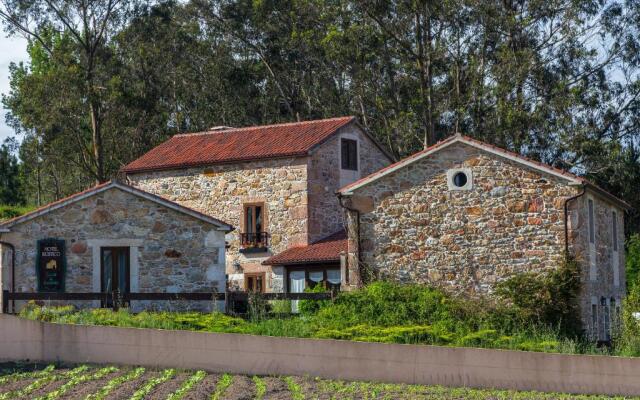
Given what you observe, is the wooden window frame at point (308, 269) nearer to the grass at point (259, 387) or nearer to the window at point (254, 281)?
the window at point (254, 281)

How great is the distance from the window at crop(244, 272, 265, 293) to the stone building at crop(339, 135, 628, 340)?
965 cm

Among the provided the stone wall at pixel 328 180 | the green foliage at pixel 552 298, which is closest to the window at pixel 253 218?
the stone wall at pixel 328 180

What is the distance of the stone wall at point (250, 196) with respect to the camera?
139 ft

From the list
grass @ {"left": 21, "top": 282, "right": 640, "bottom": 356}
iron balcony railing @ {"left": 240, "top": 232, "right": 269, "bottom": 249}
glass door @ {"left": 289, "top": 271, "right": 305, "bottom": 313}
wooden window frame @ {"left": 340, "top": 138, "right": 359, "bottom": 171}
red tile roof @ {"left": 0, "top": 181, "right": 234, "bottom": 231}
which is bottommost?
grass @ {"left": 21, "top": 282, "right": 640, "bottom": 356}

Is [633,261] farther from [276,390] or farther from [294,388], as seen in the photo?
[276,390]

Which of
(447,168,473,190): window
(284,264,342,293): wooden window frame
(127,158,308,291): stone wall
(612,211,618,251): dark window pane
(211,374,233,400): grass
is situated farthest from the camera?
(127,158,308,291): stone wall

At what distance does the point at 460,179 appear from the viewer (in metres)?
32.2

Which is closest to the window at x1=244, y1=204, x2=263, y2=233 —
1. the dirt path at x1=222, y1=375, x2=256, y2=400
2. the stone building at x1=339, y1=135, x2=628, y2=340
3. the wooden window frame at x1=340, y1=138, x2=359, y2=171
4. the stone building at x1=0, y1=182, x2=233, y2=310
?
the wooden window frame at x1=340, y1=138, x2=359, y2=171

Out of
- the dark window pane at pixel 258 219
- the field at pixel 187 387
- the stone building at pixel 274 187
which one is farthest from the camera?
the dark window pane at pixel 258 219

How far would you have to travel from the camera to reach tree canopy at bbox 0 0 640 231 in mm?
50719

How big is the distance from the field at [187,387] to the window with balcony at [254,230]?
19.8 m

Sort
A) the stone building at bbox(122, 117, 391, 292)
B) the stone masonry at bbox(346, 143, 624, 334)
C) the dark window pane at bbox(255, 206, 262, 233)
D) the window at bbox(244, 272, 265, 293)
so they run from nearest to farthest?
1. the stone masonry at bbox(346, 143, 624, 334)
2. the stone building at bbox(122, 117, 391, 292)
3. the window at bbox(244, 272, 265, 293)
4. the dark window pane at bbox(255, 206, 262, 233)

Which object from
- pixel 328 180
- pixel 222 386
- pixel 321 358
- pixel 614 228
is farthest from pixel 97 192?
pixel 614 228

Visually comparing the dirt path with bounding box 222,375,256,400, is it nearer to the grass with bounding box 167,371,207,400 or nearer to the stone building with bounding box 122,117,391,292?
the grass with bounding box 167,371,207,400
